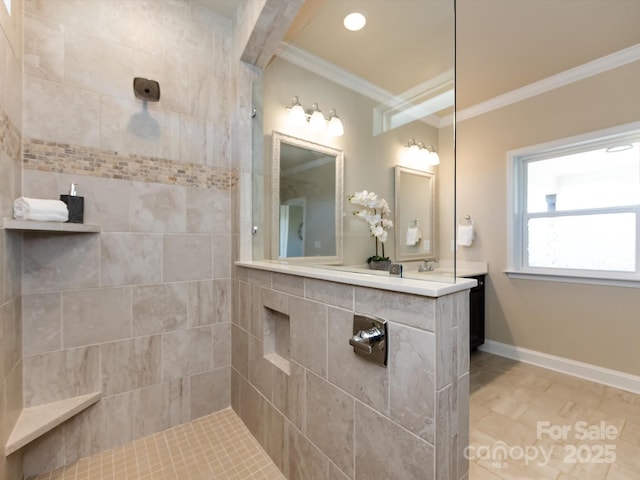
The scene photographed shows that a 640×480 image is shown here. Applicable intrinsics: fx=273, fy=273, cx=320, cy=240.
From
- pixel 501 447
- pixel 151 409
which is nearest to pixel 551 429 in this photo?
pixel 501 447

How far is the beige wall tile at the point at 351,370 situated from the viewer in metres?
0.87

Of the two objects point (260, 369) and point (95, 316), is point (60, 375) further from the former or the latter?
point (260, 369)

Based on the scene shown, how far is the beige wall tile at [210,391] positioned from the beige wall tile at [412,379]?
1.41m

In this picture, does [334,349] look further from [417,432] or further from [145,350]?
[145,350]

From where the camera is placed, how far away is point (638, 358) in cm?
206

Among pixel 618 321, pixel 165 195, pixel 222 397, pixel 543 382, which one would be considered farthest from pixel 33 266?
pixel 618 321

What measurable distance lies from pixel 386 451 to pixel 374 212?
1.50 meters

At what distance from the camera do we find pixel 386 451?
2.78 ft

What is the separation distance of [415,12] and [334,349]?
189 centimetres

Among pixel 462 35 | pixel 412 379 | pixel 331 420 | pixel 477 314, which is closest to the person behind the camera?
pixel 412 379

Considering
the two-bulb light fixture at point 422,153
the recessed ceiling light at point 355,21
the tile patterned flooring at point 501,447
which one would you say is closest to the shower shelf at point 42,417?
the tile patterned flooring at point 501,447

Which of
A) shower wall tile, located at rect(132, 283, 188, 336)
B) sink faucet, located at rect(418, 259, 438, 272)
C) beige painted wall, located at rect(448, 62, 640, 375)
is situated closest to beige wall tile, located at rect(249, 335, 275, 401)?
shower wall tile, located at rect(132, 283, 188, 336)

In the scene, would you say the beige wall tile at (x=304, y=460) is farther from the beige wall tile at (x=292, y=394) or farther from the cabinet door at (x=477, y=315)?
the cabinet door at (x=477, y=315)

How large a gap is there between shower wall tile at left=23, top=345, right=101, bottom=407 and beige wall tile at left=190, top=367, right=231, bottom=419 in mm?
523
